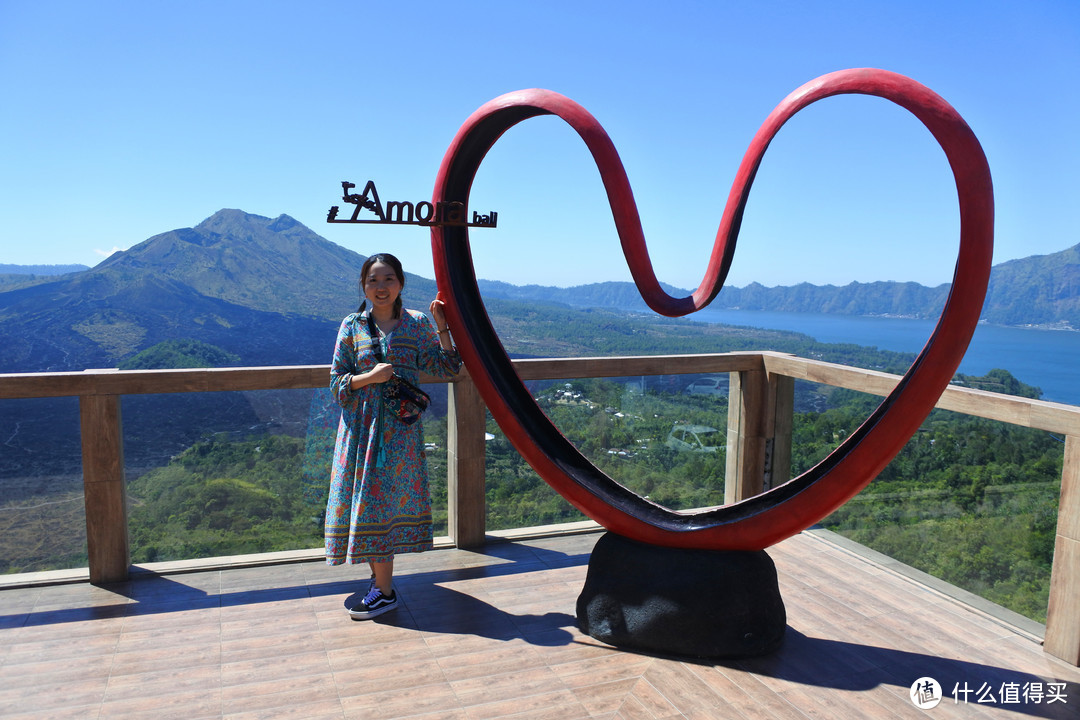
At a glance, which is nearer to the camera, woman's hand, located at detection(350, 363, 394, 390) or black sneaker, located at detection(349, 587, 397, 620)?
woman's hand, located at detection(350, 363, 394, 390)

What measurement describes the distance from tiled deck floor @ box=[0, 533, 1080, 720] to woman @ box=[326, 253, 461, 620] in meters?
0.31

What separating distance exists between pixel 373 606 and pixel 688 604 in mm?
1306

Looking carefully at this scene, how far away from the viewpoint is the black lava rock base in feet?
8.86

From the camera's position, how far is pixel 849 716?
2.32 meters

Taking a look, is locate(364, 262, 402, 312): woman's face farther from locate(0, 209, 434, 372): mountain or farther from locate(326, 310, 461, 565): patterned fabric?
locate(0, 209, 434, 372): mountain

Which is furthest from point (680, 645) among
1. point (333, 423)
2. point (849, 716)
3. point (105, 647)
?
point (105, 647)

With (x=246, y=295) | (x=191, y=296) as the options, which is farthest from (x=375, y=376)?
(x=191, y=296)

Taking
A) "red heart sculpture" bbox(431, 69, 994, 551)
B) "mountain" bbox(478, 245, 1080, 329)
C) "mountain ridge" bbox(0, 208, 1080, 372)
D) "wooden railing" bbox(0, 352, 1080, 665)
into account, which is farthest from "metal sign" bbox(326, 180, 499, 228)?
"mountain" bbox(478, 245, 1080, 329)

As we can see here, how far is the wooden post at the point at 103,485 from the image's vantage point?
334cm

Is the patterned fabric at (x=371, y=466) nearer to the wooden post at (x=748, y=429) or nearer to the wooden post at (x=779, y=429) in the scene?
the wooden post at (x=748, y=429)

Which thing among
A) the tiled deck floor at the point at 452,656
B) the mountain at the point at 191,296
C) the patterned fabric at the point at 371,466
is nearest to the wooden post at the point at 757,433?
the tiled deck floor at the point at 452,656

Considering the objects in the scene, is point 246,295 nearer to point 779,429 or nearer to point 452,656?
point 779,429

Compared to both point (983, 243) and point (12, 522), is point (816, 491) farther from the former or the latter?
point (12, 522)

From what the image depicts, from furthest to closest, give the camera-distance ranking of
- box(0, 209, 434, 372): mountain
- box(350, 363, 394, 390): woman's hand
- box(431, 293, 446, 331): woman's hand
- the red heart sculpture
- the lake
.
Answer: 1. the lake
2. box(0, 209, 434, 372): mountain
3. box(431, 293, 446, 331): woman's hand
4. box(350, 363, 394, 390): woman's hand
5. the red heart sculpture
